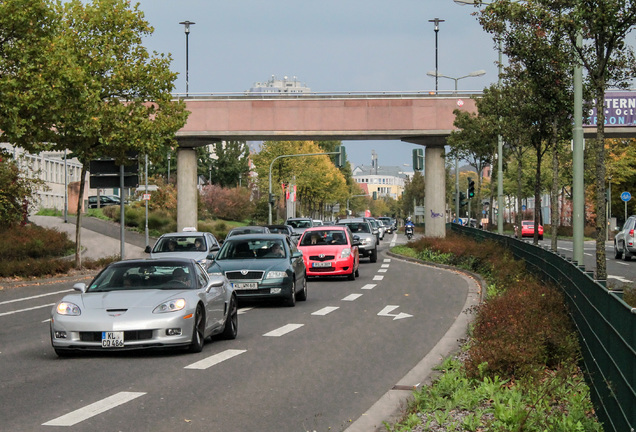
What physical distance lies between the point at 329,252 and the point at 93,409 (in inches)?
810

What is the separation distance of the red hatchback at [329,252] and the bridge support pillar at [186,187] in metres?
23.0

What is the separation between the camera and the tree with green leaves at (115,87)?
3147 cm

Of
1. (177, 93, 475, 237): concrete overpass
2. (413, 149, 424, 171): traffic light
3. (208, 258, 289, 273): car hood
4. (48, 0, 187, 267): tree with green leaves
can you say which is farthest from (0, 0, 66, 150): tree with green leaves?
(177, 93, 475, 237): concrete overpass

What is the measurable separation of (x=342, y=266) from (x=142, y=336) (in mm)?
17191

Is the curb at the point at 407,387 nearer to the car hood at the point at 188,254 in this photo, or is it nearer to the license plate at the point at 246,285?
the license plate at the point at 246,285

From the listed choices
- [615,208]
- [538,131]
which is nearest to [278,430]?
[538,131]

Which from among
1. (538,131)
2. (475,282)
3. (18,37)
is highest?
(18,37)

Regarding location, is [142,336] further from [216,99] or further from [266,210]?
[266,210]

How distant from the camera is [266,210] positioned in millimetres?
98125

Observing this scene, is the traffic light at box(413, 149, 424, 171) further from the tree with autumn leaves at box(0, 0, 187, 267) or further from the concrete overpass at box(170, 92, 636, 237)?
the tree with autumn leaves at box(0, 0, 187, 267)

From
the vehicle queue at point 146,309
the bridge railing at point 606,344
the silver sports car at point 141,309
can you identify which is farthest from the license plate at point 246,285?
the bridge railing at point 606,344

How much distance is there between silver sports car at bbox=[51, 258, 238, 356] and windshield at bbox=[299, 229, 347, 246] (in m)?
16.0

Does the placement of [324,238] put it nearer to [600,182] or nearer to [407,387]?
[600,182]

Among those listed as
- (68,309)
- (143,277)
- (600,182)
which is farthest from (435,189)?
(68,309)
